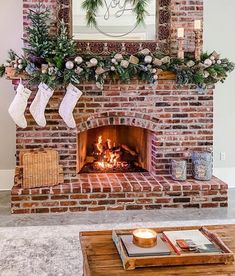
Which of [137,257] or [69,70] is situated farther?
[69,70]

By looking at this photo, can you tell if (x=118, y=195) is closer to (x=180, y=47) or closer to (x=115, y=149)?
(x=115, y=149)

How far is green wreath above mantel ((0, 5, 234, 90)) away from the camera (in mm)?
4320

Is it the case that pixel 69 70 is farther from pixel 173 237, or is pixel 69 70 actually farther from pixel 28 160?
pixel 173 237

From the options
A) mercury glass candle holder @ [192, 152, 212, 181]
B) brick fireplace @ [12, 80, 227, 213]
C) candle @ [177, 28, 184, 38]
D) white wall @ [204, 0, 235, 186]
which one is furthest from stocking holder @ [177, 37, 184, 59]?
mercury glass candle holder @ [192, 152, 212, 181]

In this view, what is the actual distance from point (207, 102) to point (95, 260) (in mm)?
2959

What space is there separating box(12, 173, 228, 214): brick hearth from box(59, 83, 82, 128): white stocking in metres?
0.67

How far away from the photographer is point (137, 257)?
218 centimetres

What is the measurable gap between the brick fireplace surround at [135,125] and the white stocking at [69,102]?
0.13m

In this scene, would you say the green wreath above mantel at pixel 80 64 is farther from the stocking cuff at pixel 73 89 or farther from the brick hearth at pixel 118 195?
the brick hearth at pixel 118 195

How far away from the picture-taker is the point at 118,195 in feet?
14.7

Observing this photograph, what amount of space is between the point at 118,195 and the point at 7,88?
1.85 metres

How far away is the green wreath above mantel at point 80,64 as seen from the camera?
4320 mm

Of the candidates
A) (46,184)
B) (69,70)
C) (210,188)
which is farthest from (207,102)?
(46,184)

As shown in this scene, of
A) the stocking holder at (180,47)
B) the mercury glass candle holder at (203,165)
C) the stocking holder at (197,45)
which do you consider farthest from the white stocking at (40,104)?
the mercury glass candle holder at (203,165)
